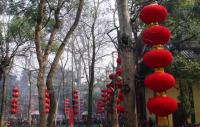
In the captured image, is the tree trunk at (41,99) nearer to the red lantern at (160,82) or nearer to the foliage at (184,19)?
the red lantern at (160,82)

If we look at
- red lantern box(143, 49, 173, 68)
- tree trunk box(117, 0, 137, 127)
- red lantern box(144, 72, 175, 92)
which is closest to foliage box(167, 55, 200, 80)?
tree trunk box(117, 0, 137, 127)

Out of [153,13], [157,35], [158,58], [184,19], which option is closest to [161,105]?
[158,58]

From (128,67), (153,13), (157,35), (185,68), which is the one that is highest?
(153,13)

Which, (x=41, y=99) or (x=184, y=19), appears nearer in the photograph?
(x=41, y=99)

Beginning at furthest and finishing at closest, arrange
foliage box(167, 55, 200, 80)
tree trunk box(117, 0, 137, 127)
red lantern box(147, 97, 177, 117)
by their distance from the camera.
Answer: foliage box(167, 55, 200, 80) < tree trunk box(117, 0, 137, 127) < red lantern box(147, 97, 177, 117)

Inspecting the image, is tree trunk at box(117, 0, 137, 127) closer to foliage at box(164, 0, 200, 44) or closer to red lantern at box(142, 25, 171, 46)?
red lantern at box(142, 25, 171, 46)

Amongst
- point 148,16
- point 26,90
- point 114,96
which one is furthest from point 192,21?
point 26,90

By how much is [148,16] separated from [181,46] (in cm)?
951

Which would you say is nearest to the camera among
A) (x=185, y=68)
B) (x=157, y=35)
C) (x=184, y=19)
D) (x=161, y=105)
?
(x=161, y=105)

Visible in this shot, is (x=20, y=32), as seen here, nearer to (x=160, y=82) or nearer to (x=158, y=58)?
(x=158, y=58)

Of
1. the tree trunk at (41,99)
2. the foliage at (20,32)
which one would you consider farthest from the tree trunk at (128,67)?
the foliage at (20,32)

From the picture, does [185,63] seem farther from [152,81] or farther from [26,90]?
[26,90]

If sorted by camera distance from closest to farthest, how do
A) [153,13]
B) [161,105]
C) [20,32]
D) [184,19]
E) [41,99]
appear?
[161,105] → [153,13] → [41,99] → [184,19] → [20,32]

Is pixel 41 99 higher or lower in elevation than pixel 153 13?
lower
